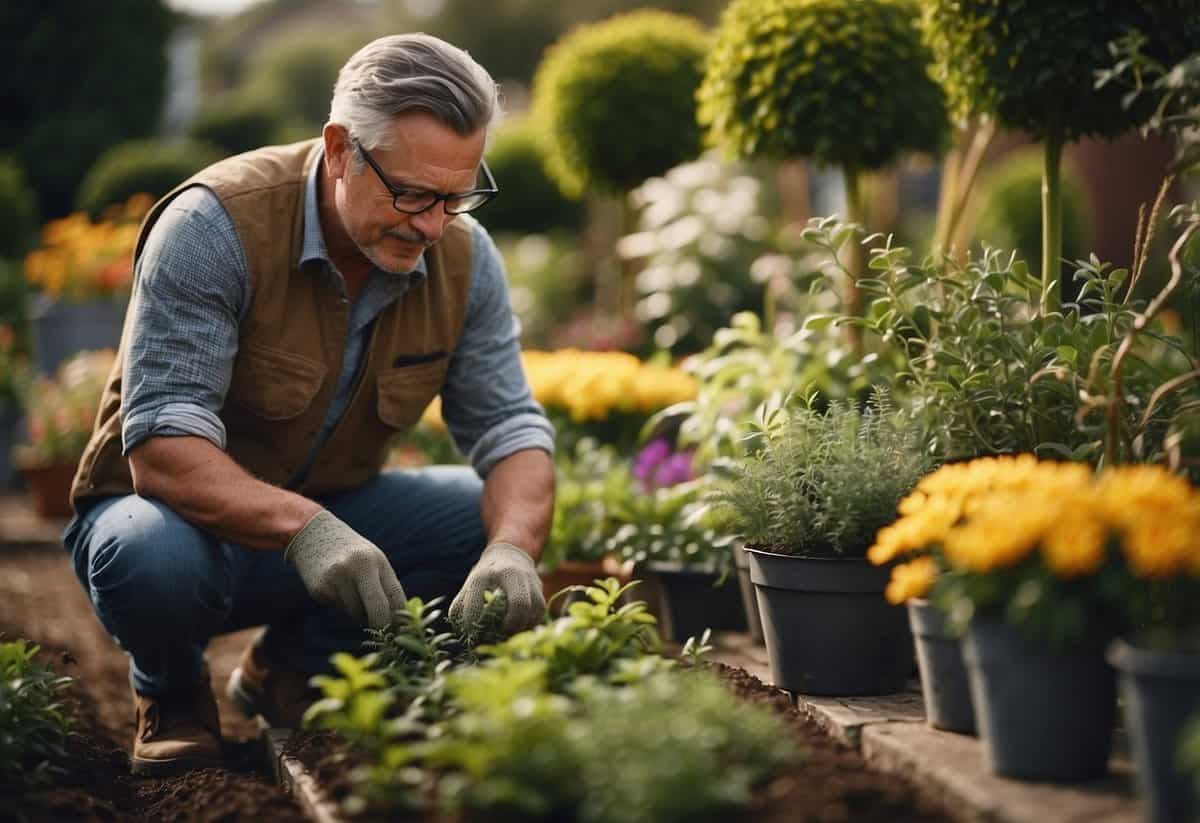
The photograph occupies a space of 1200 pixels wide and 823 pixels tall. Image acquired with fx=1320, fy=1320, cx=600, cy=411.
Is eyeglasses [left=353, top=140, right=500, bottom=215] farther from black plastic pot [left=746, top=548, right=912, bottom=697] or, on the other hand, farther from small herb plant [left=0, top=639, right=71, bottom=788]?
small herb plant [left=0, top=639, right=71, bottom=788]

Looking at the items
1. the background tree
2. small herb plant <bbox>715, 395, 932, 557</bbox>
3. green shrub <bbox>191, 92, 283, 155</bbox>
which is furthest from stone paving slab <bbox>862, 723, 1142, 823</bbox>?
green shrub <bbox>191, 92, 283, 155</bbox>

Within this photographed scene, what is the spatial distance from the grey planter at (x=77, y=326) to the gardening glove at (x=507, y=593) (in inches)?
179

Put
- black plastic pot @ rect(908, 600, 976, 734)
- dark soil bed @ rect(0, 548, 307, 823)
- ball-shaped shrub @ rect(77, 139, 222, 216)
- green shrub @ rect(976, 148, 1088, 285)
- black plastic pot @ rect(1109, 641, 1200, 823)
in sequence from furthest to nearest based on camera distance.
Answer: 1. ball-shaped shrub @ rect(77, 139, 222, 216)
2. green shrub @ rect(976, 148, 1088, 285)
3. dark soil bed @ rect(0, 548, 307, 823)
4. black plastic pot @ rect(908, 600, 976, 734)
5. black plastic pot @ rect(1109, 641, 1200, 823)

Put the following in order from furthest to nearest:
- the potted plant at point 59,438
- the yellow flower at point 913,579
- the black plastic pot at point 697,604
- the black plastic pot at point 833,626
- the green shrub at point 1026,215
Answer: the green shrub at point 1026,215 < the potted plant at point 59,438 < the black plastic pot at point 697,604 < the black plastic pot at point 833,626 < the yellow flower at point 913,579

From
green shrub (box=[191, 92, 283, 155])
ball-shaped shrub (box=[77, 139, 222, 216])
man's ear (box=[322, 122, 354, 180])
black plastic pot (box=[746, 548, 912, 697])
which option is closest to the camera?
black plastic pot (box=[746, 548, 912, 697])

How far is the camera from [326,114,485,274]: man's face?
91.7 inches

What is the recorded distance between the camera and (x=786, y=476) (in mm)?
2205

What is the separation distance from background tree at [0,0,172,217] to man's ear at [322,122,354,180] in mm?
10081

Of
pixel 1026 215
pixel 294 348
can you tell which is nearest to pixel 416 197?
pixel 294 348

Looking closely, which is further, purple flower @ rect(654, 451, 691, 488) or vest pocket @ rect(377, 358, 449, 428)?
purple flower @ rect(654, 451, 691, 488)

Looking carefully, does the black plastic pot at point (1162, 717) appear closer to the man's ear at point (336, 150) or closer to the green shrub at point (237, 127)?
the man's ear at point (336, 150)

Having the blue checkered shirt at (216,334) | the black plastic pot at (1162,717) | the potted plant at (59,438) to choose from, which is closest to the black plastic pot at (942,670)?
the black plastic pot at (1162,717)

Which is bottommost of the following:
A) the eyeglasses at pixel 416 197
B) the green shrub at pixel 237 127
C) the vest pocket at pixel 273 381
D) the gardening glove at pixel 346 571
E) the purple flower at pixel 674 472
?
the purple flower at pixel 674 472

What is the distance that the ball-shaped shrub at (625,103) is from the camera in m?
5.06
